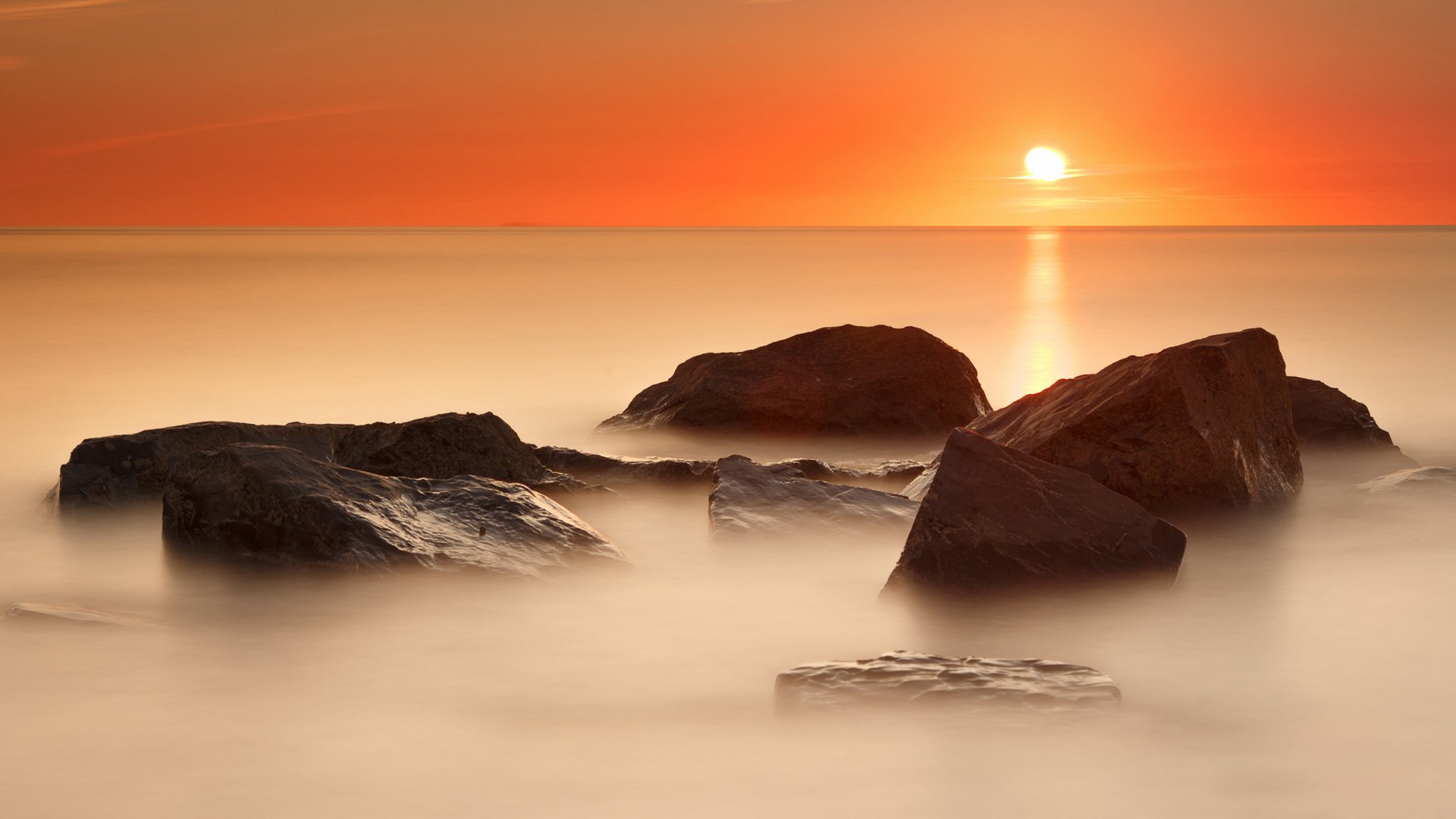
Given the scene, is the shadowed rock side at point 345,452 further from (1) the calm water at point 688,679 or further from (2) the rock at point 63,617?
(2) the rock at point 63,617

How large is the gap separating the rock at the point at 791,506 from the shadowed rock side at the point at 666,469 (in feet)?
2.41

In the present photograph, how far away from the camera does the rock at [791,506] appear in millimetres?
7043

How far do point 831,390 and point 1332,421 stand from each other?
138 inches

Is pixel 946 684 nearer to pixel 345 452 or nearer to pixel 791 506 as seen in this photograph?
pixel 791 506

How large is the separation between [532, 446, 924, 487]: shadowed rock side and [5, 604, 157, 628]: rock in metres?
3.21

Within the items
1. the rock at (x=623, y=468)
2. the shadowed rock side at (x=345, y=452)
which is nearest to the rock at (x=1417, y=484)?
the rock at (x=623, y=468)

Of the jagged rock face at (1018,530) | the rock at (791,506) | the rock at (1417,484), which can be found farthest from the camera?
the rock at (1417,484)

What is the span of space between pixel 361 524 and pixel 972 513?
8.62 feet

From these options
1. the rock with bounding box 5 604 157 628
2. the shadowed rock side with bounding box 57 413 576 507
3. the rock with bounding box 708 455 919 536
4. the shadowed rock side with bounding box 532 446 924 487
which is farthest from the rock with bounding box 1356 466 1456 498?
the rock with bounding box 5 604 157 628

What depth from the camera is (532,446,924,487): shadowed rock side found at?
848 centimetres

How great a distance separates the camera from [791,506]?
722cm

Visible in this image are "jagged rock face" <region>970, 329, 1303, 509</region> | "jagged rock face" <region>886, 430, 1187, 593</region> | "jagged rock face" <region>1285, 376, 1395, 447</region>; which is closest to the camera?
"jagged rock face" <region>886, 430, 1187, 593</region>

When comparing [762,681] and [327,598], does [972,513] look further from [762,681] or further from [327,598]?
[327,598]

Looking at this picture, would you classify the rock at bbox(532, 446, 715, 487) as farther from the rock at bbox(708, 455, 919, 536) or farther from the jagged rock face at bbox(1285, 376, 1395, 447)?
the jagged rock face at bbox(1285, 376, 1395, 447)
